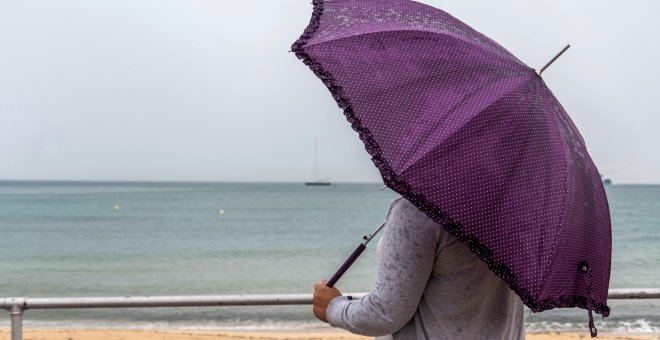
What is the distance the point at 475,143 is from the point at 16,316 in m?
2.38

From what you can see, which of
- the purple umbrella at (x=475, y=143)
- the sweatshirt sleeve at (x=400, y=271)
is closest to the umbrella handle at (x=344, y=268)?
the sweatshirt sleeve at (x=400, y=271)

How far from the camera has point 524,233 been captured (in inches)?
71.8

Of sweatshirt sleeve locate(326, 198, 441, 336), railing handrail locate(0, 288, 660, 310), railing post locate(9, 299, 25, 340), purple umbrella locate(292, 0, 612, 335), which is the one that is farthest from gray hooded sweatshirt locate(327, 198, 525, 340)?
railing post locate(9, 299, 25, 340)

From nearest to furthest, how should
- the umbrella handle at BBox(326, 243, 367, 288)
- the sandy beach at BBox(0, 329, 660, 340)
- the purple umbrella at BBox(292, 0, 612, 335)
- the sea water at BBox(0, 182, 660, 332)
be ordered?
the purple umbrella at BBox(292, 0, 612, 335), the umbrella handle at BBox(326, 243, 367, 288), the sandy beach at BBox(0, 329, 660, 340), the sea water at BBox(0, 182, 660, 332)

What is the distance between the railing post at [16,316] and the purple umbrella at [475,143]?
199 centimetres

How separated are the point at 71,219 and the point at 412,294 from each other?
168ft

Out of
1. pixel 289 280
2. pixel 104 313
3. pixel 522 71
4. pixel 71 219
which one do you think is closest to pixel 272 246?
pixel 289 280

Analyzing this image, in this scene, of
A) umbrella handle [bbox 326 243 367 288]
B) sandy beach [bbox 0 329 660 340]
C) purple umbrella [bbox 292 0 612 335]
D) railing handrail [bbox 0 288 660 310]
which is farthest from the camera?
sandy beach [bbox 0 329 660 340]

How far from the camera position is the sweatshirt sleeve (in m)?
1.83

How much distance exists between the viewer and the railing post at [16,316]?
328 cm

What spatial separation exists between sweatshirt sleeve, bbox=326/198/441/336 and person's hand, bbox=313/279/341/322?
0.14 m

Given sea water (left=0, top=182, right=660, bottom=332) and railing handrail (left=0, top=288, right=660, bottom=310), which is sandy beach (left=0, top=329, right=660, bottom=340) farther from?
railing handrail (left=0, top=288, right=660, bottom=310)

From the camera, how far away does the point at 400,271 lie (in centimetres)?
184

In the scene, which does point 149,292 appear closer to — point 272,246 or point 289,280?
point 289,280
